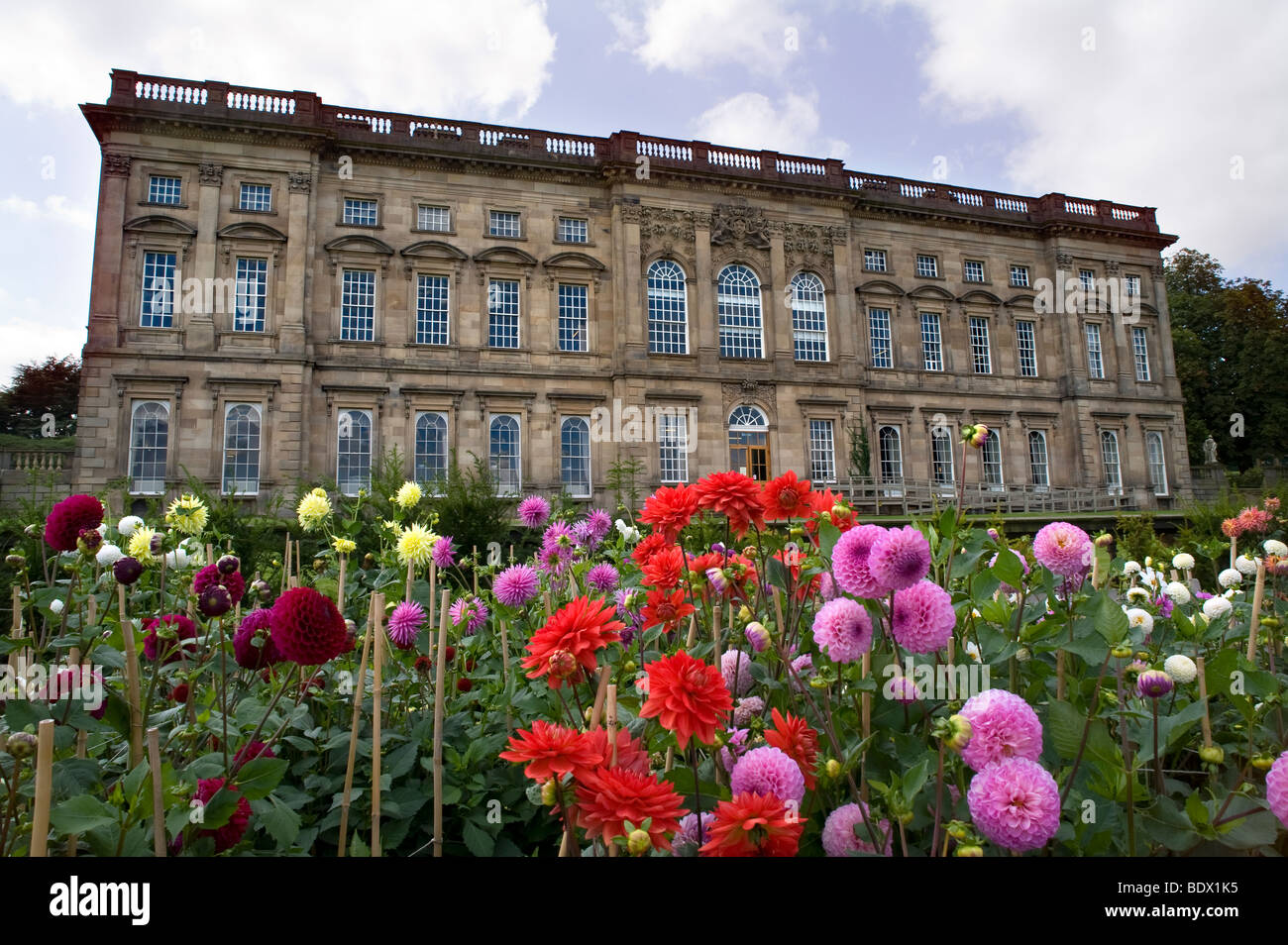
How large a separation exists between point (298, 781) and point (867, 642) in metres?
1.79

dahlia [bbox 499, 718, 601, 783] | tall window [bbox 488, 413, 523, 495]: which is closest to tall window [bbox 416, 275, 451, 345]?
tall window [bbox 488, 413, 523, 495]

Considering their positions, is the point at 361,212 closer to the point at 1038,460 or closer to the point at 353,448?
the point at 353,448

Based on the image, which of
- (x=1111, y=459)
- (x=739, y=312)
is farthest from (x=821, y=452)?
(x=1111, y=459)

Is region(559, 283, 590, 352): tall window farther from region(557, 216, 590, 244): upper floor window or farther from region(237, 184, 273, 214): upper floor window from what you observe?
region(237, 184, 273, 214): upper floor window

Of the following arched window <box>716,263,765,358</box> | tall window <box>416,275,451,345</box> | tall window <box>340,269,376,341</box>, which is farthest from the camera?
arched window <box>716,263,765,358</box>

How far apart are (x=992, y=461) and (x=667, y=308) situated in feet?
48.1

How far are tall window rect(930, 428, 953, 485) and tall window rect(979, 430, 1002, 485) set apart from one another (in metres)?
1.28

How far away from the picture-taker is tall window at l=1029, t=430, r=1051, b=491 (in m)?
29.2

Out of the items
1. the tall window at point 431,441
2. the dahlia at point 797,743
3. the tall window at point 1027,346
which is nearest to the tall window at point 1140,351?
the tall window at point 1027,346

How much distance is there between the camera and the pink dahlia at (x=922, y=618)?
4.92 feet

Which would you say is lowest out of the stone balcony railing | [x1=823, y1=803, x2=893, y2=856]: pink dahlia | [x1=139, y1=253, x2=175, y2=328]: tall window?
[x1=823, y1=803, x2=893, y2=856]: pink dahlia

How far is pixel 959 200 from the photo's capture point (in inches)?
1214

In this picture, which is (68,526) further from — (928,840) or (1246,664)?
(1246,664)

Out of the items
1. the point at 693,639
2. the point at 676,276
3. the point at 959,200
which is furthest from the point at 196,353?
the point at 959,200
